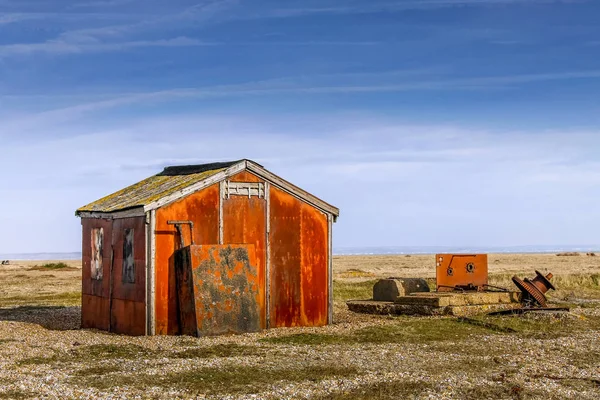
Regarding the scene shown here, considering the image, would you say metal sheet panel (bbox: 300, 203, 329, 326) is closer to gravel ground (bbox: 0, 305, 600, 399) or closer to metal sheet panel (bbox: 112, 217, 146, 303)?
gravel ground (bbox: 0, 305, 600, 399)

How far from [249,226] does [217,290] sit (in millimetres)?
2257

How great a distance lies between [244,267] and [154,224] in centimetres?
260

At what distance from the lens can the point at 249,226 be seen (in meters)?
20.7

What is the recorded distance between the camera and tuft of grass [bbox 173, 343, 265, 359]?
15836 mm

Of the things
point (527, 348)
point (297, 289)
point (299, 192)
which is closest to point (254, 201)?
point (299, 192)

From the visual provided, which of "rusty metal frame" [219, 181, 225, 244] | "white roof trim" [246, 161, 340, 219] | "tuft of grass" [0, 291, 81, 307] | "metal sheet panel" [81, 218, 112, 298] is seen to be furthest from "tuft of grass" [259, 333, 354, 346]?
"tuft of grass" [0, 291, 81, 307]

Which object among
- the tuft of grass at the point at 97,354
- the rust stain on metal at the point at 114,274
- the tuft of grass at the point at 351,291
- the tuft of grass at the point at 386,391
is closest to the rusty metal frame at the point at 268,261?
the rust stain on metal at the point at 114,274

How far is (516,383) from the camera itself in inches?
501

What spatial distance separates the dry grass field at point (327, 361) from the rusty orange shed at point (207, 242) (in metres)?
0.87

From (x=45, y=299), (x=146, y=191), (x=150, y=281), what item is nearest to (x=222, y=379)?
(x=150, y=281)

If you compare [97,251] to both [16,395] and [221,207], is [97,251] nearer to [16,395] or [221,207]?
[221,207]

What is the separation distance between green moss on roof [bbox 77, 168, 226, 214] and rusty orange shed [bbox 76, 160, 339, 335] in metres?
0.08

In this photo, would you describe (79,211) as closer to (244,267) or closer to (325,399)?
(244,267)

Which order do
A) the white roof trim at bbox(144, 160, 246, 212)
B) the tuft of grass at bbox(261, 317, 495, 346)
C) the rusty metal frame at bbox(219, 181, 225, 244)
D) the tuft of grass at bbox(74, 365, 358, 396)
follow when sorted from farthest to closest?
the rusty metal frame at bbox(219, 181, 225, 244) → the white roof trim at bbox(144, 160, 246, 212) → the tuft of grass at bbox(261, 317, 495, 346) → the tuft of grass at bbox(74, 365, 358, 396)
